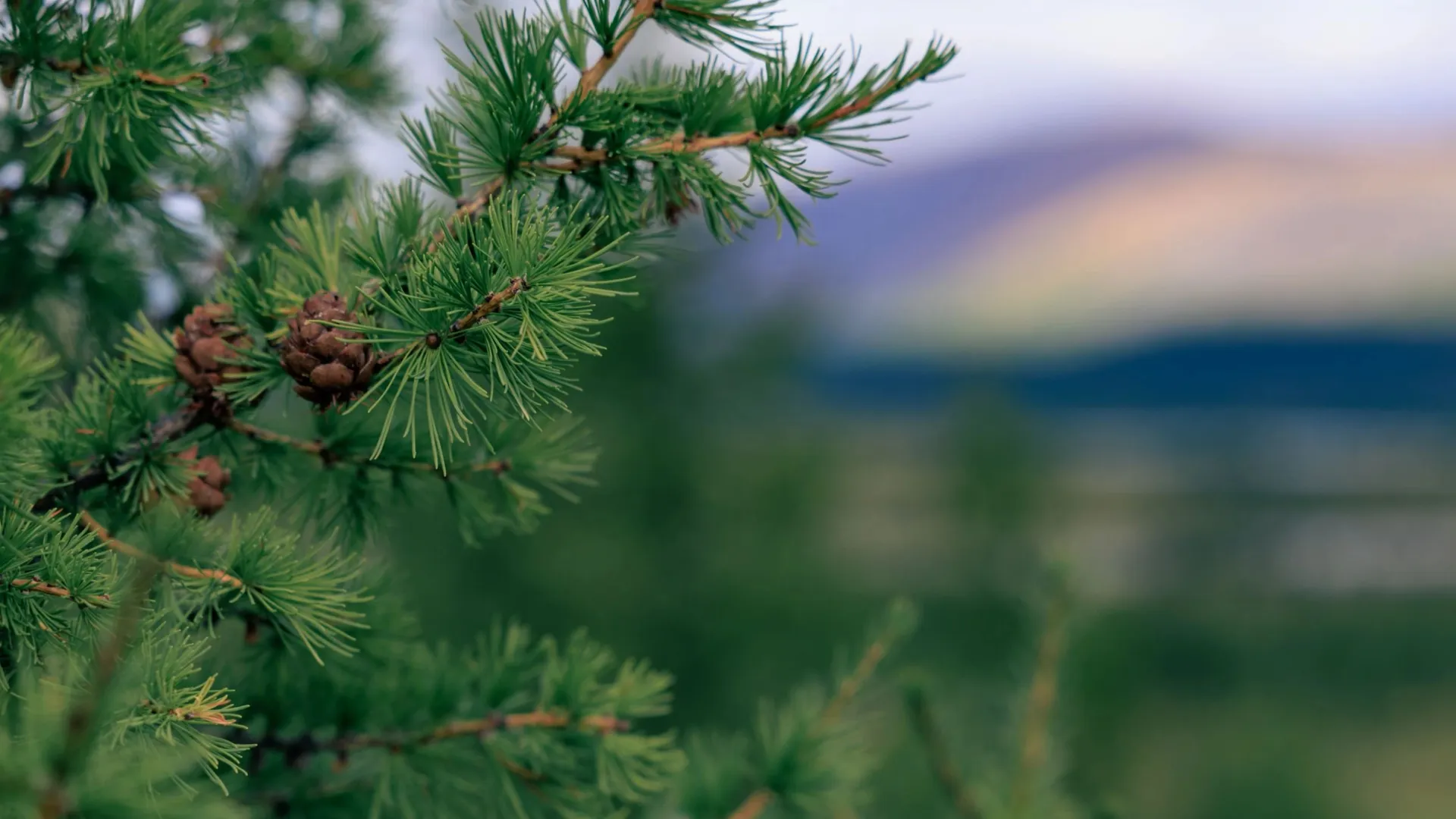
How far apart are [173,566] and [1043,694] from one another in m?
0.95

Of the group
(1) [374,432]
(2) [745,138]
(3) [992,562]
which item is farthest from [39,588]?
(3) [992,562]

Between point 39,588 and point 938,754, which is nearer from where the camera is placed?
point 39,588

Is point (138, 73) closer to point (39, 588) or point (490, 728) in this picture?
point (39, 588)

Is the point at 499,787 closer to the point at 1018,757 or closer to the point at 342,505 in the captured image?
the point at 342,505

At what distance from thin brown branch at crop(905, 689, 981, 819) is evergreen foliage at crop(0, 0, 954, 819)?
0.08m

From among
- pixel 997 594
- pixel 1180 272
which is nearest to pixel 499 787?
pixel 997 594

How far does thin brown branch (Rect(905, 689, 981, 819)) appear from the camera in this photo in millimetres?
1105

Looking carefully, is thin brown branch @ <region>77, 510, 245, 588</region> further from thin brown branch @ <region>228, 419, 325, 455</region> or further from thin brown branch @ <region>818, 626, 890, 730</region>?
thin brown branch @ <region>818, 626, 890, 730</region>

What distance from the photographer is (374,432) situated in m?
0.86

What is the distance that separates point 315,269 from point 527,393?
0.27 meters

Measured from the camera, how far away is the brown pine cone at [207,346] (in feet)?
2.44

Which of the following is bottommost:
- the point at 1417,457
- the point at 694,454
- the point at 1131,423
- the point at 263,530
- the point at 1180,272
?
the point at 263,530

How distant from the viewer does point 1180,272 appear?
310 ft

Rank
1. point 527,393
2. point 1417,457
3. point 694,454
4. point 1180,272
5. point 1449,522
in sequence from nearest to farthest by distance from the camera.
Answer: point 527,393 < point 694,454 < point 1449,522 < point 1417,457 < point 1180,272
